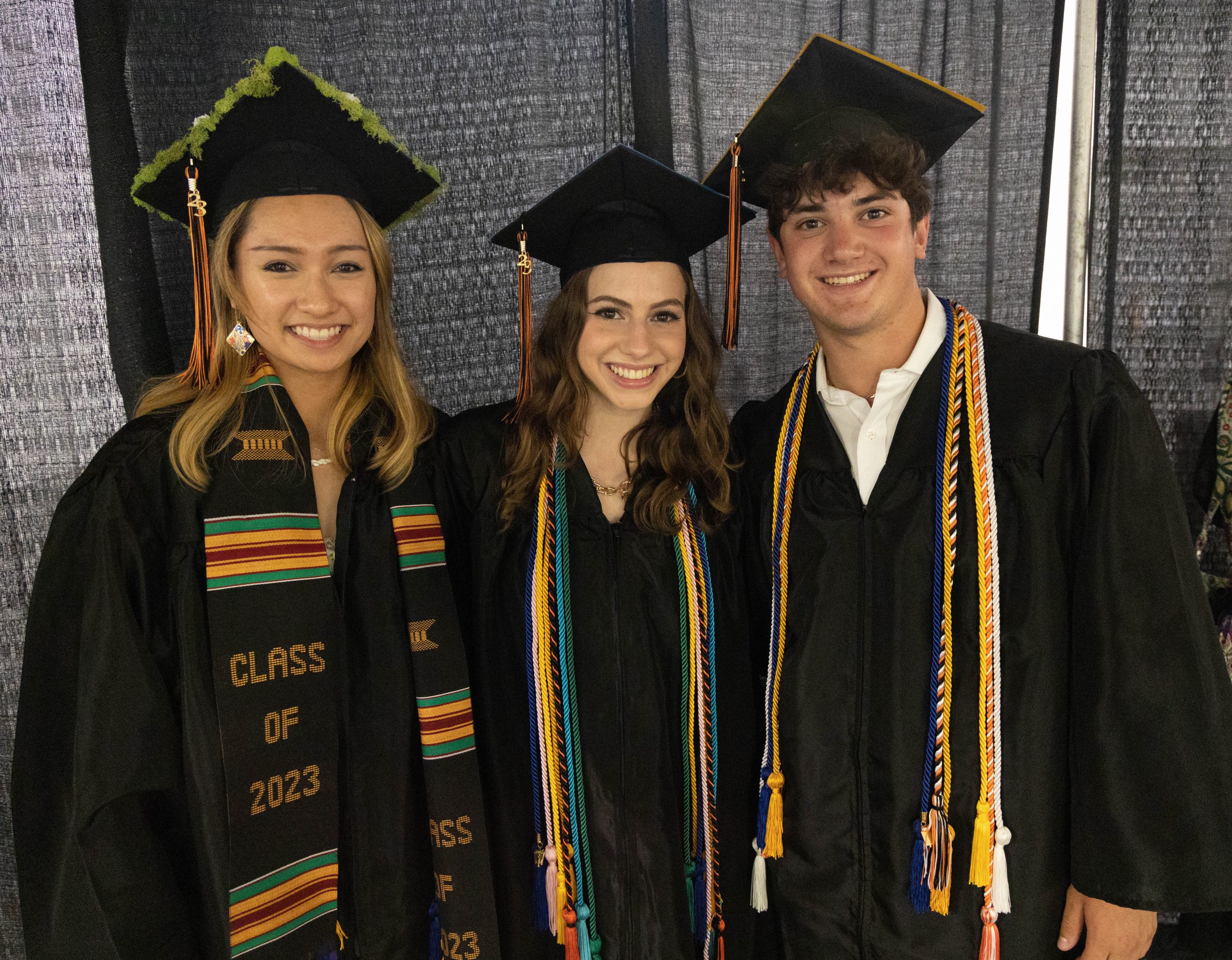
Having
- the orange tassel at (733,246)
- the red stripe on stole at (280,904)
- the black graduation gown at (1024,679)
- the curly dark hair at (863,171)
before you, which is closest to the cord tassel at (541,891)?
the red stripe on stole at (280,904)

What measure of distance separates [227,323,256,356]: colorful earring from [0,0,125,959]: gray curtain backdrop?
77 cm

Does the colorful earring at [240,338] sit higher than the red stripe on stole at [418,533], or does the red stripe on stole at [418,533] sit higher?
the colorful earring at [240,338]

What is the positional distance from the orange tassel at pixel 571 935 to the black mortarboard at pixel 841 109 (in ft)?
5.79

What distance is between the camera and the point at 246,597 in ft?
4.85

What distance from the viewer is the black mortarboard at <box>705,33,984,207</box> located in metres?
1.66

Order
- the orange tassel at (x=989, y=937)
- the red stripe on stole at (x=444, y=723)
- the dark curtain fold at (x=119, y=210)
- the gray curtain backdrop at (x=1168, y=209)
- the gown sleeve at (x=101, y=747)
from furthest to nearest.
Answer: the gray curtain backdrop at (x=1168, y=209)
the dark curtain fold at (x=119, y=210)
the red stripe on stole at (x=444, y=723)
the orange tassel at (x=989, y=937)
the gown sleeve at (x=101, y=747)

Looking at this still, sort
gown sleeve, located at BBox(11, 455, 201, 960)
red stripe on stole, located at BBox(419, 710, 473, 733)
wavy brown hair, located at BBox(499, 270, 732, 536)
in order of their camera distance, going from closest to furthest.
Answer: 1. gown sleeve, located at BBox(11, 455, 201, 960)
2. red stripe on stole, located at BBox(419, 710, 473, 733)
3. wavy brown hair, located at BBox(499, 270, 732, 536)

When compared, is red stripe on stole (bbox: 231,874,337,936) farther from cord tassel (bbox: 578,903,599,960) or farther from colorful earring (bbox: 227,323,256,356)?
colorful earring (bbox: 227,323,256,356)

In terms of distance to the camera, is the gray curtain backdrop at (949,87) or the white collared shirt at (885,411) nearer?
the white collared shirt at (885,411)

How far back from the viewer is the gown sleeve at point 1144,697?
4.74ft

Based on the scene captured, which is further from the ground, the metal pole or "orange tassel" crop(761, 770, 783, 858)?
the metal pole

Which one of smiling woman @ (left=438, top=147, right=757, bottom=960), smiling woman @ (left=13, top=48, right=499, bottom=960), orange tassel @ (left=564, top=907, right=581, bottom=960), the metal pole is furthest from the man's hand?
the metal pole

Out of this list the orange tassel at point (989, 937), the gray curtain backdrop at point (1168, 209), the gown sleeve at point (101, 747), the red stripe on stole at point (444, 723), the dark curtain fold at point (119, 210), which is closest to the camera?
the gown sleeve at point (101, 747)

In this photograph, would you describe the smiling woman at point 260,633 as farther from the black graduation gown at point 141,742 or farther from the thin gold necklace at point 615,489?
the thin gold necklace at point 615,489
